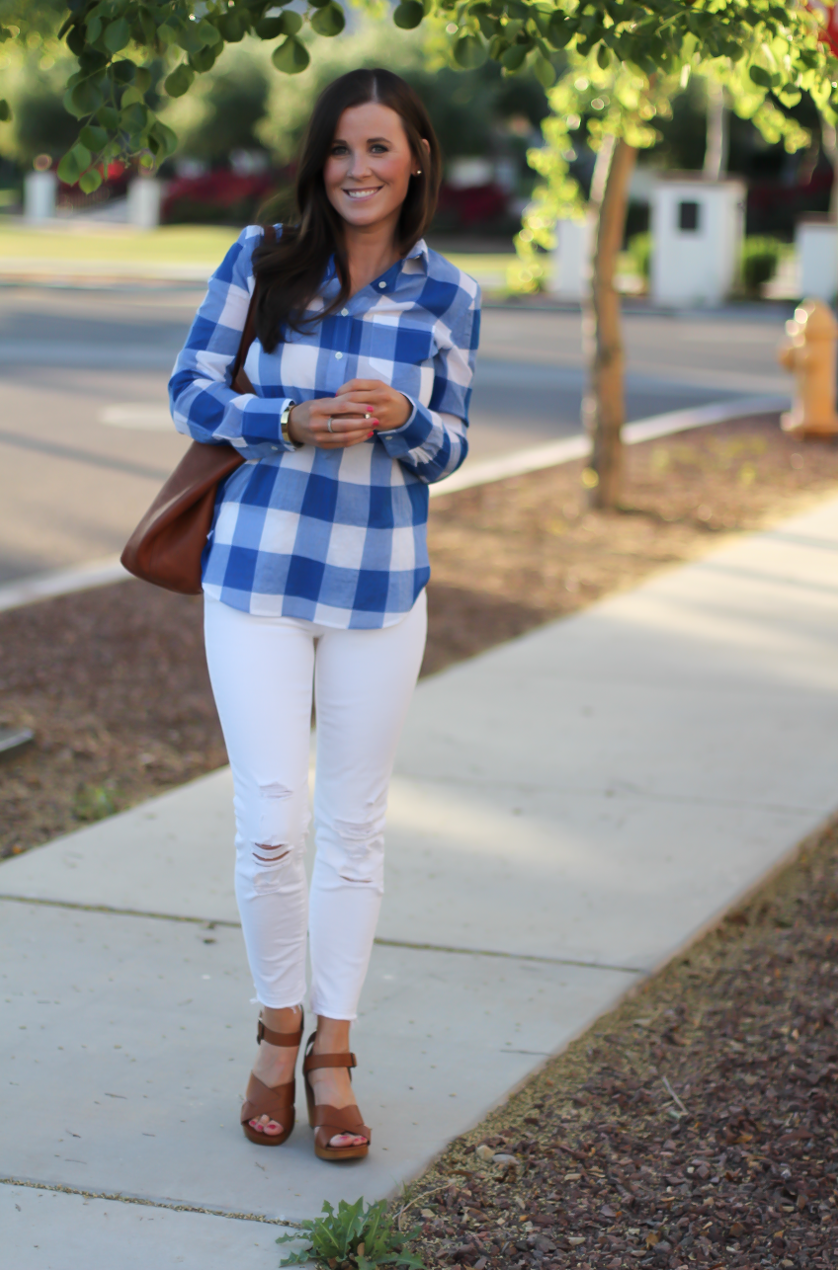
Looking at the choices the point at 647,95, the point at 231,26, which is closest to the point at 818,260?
the point at 647,95

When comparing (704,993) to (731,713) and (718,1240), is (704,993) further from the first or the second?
(731,713)

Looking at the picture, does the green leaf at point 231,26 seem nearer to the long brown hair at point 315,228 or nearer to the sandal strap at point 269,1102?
Answer: the long brown hair at point 315,228

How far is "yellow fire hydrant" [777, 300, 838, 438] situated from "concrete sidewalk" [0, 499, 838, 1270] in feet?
20.7

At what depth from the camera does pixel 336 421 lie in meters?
2.68

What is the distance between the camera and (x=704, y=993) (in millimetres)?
3799

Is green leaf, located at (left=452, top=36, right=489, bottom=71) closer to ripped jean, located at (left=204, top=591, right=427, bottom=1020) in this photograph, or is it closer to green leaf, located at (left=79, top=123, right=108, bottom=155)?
green leaf, located at (left=79, top=123, right=108, bottom=155)

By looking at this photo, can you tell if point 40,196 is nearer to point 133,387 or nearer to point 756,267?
point 756,267

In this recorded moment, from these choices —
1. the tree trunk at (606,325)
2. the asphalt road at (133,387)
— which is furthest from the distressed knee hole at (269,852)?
the tree trunk at (606,325)

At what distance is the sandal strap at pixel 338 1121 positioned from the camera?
293 centimetres

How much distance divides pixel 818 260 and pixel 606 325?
829 inches

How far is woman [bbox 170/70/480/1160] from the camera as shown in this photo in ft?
9.26

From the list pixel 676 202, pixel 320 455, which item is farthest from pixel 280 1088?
pixel 676 202

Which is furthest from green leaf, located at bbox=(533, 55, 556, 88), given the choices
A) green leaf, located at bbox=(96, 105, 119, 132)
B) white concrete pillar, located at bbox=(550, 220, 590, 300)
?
white concrete pillar, located at bbox=(550, 220, 590, 300)

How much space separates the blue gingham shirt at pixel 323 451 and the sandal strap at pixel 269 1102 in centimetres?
88
